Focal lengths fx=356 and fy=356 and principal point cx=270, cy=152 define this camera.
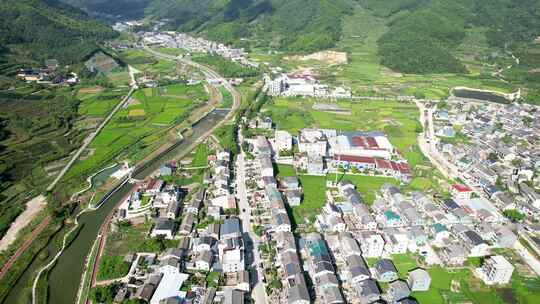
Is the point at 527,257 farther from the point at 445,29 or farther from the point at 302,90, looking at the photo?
the point at 445,29

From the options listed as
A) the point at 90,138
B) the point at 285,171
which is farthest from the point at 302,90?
the point at 90,138

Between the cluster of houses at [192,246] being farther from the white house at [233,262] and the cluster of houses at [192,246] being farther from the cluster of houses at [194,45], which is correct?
the cluster of houses at [194,45]

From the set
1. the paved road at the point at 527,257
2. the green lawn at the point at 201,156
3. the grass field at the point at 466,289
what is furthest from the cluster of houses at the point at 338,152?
the grass field at the point at 466,289

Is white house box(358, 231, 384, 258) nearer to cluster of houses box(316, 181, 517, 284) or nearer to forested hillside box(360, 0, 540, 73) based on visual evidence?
cluster of houses box(316, 181, 517, 284)

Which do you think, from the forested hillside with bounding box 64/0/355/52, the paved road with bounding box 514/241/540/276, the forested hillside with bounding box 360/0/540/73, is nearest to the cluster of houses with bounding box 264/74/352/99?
the forested hillside with bounding box 360/0/540/73

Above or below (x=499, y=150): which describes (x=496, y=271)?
below

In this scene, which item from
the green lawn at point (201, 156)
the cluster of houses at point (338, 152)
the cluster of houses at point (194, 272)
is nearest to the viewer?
the cluster of houses at point (194, 272)
